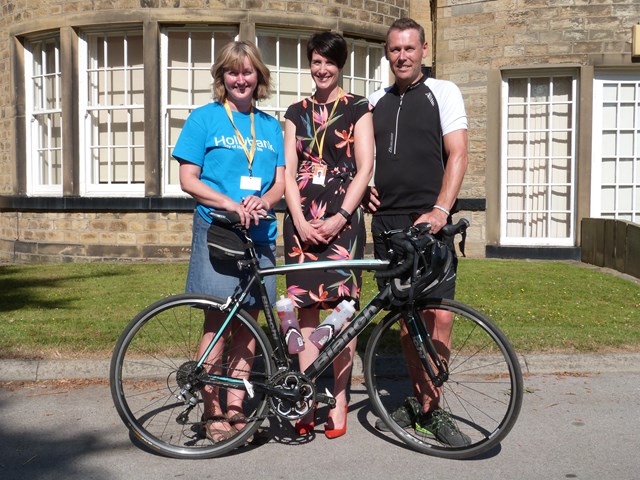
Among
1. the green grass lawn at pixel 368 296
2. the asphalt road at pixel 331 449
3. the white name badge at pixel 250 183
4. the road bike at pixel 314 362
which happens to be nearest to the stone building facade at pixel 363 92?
the green grass lawn at pixel 368 296

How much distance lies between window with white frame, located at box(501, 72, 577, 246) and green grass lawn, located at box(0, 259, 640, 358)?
1.27 metres

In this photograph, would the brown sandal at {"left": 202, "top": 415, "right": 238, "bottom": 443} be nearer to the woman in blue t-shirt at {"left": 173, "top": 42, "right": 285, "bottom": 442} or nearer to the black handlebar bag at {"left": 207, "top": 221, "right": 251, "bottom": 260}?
the woman in blue t-shirt at {"left": 173, "top": 42, "right": 285, "bottom": 442}

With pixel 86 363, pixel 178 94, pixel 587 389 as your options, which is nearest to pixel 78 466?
pixel 86 363

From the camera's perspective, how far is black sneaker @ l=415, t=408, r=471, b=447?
4320mm

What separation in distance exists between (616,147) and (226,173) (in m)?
9.58

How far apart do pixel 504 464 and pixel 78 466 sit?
82.3 inches

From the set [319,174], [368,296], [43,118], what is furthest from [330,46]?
[43,118]

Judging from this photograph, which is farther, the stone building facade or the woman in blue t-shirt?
the stone building facade

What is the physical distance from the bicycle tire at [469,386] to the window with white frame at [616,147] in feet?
26.4

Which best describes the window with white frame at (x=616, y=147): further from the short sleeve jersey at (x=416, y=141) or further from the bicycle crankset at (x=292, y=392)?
the bicycle crankset at (x=292, y=392)

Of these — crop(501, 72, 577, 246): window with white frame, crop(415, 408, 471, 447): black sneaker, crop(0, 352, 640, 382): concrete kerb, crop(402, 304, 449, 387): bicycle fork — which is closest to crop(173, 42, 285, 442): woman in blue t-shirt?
crop(402, 304, 449, 387): bicycle fork

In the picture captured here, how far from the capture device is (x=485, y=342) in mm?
4465

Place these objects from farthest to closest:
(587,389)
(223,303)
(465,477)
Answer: (587,389), (223,303), (465,477)

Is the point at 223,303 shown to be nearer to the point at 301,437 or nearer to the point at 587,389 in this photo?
the point at 301,437
